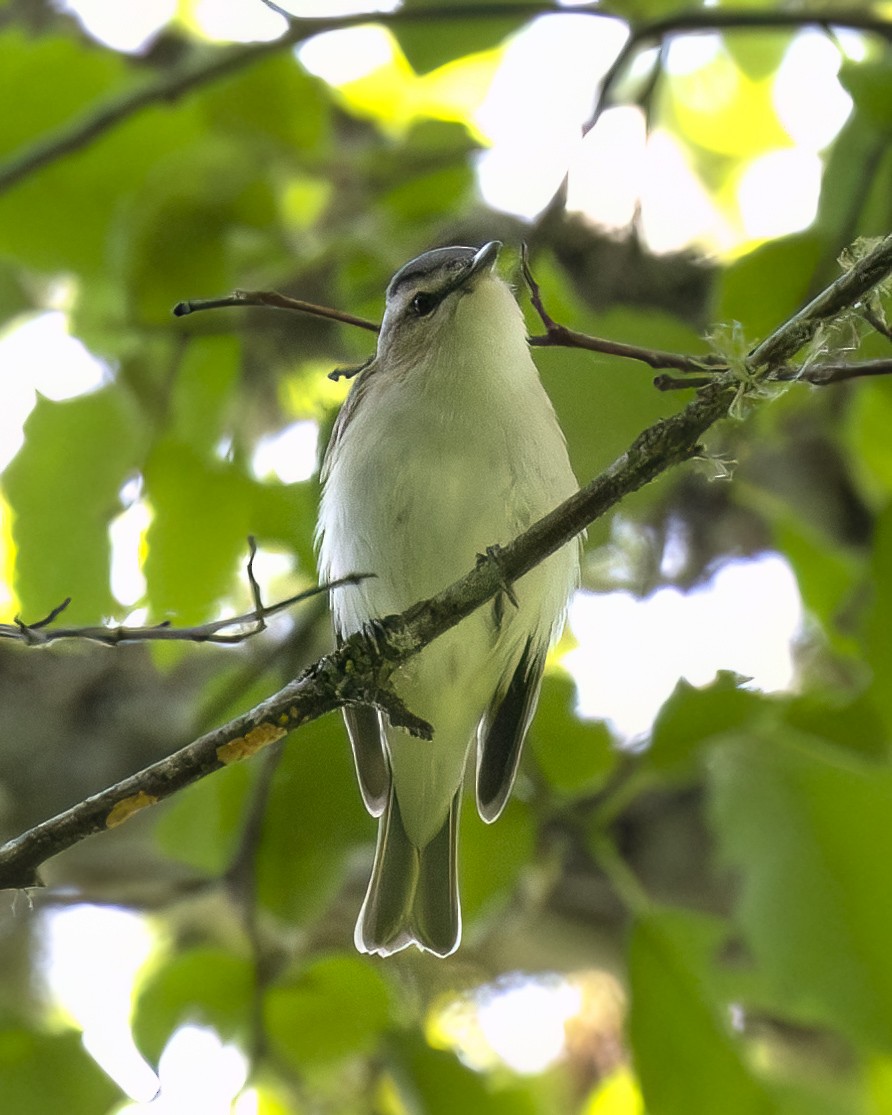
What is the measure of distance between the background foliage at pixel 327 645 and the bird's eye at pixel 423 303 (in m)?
0.11

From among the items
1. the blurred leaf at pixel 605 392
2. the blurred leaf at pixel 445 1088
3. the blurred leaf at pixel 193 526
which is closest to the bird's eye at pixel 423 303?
the blurred leaf at pixel 605 392

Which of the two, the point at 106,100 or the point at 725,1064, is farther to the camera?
the point at 106,100

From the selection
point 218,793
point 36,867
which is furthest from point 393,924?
point 36,867

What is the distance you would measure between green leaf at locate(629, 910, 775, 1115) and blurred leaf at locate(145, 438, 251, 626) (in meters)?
1.26

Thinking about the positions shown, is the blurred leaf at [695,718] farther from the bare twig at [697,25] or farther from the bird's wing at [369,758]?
the bare twig at [697,25]

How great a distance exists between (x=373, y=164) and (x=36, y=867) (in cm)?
232

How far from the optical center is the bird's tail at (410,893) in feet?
10.4

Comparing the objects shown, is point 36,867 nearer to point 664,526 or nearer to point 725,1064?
point 725,1064

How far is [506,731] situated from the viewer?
3.27 m

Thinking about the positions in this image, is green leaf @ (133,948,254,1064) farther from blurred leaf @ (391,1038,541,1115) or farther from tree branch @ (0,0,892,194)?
tree branch @ (0,0,892,194)

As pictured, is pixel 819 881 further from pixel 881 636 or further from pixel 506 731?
pixel 506 731

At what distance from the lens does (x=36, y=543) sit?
2.81 m

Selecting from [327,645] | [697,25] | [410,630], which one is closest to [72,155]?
[327,645]

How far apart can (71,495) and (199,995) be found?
45.5 inches
